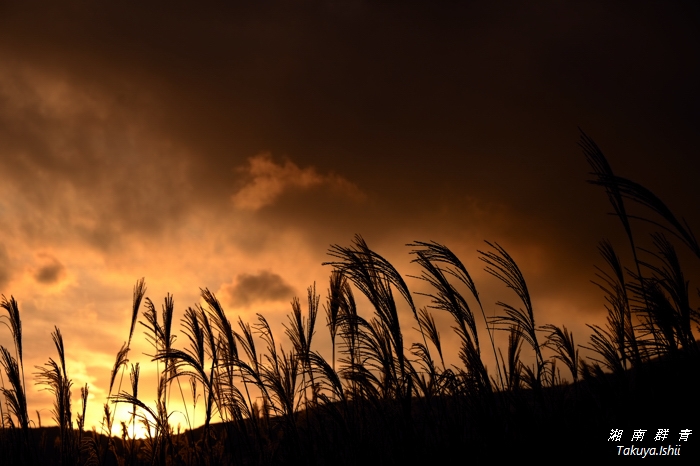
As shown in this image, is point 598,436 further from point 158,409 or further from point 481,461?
point 158,409

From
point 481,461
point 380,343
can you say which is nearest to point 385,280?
point 380,343

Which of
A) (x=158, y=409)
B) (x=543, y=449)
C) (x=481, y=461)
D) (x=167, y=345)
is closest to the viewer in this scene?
(x=543, y=449)

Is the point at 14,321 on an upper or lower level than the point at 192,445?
upper

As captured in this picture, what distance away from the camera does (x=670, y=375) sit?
10.7ft

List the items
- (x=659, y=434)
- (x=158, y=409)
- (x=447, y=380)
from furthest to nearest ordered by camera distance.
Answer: (x=158, y=409) → (x=447, y=380) → (x=659, y=434)

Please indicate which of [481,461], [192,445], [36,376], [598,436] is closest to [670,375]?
[598,436]

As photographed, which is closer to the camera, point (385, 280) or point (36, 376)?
point (385, 280)

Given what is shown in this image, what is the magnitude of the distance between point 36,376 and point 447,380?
14.2 feet

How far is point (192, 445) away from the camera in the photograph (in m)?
5.47

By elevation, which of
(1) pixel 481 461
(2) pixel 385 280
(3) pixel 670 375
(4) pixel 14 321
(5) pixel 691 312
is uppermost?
(4) pixel 14 321

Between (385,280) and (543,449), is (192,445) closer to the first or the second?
(385,280)

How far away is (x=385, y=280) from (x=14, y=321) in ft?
13.6

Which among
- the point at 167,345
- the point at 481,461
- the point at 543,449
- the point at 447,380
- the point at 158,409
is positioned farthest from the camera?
the point at 158,409

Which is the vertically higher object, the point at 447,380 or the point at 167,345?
the point at 167,345
